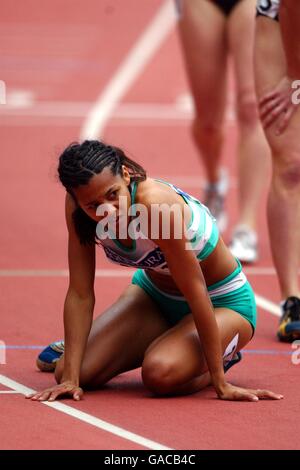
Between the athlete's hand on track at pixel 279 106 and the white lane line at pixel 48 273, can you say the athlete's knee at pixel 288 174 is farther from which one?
the white lane line at pixel 48 273

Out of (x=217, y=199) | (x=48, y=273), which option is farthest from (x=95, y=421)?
(x=217, y=199)

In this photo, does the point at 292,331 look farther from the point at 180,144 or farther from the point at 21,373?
the point at 180,144

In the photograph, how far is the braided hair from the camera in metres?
5.17

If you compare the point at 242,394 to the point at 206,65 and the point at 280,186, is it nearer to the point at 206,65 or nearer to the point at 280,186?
the point at 280,186

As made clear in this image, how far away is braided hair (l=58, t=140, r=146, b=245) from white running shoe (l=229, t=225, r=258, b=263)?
115 inches

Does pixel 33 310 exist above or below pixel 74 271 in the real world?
below

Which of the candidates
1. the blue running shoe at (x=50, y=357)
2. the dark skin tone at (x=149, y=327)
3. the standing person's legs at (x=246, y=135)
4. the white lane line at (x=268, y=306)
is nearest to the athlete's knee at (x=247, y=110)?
the standing person's legs at (x=246, y=135)

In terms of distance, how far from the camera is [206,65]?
8.55 metres

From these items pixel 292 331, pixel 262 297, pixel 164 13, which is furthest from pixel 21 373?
pixel 164 13

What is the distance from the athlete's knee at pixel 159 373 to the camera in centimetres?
541

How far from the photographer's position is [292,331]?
645 cm

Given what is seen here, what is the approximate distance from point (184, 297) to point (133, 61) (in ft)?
35.6

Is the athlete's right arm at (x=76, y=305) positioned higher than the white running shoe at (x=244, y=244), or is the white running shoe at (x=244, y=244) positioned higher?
the athlete's right arm at (x=76, y=305)

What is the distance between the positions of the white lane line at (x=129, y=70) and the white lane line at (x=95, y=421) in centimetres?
643
